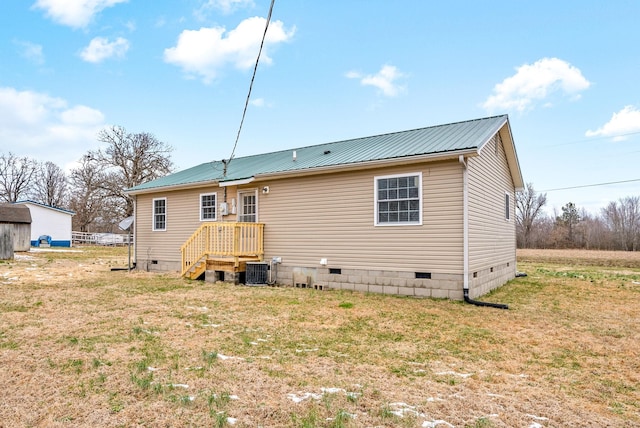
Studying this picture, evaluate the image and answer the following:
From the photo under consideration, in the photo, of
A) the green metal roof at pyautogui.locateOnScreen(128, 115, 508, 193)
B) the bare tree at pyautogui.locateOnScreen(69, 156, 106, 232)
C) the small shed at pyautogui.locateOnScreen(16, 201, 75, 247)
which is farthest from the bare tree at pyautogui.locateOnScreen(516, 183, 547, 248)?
the small shed at pyautogui.locateOnScreen(16, 201, 75, 247)

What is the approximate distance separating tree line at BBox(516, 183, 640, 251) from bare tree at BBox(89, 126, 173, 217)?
3628 cm

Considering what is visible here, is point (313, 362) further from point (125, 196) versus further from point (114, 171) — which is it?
point (114, 171)

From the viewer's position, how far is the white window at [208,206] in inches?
491

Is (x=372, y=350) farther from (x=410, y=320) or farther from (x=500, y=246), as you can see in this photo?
(x=500, y=246)

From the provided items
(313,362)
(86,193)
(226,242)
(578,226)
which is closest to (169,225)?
(226,242)

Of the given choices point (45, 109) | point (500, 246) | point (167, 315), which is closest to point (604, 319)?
point (500, 246)

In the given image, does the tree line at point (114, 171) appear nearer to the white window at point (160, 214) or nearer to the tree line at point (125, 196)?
the tree line at point (125, 196)

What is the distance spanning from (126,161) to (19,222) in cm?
1138

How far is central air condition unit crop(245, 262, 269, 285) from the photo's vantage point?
10.6 metres

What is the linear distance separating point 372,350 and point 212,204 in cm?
913

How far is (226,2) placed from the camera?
307 inches

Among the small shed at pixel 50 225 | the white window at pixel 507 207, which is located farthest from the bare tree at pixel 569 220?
the small shed at pixel 50 225

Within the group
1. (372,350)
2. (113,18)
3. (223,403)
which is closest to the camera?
(223,403)

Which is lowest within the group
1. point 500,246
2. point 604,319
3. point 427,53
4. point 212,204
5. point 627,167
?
point 604,319
